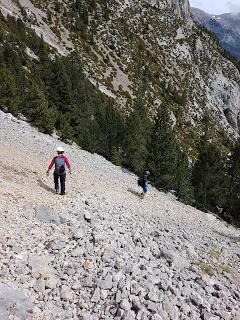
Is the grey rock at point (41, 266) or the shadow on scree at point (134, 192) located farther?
the shadow on scree at point (134, 192)

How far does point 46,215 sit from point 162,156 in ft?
95.5

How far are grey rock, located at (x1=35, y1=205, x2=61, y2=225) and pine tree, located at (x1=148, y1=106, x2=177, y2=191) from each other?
26.8 m

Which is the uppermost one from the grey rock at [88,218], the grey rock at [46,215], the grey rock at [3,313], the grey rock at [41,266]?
the grey rock at [88,218]

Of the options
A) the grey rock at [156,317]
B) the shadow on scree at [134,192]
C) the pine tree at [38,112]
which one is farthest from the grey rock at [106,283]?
the pine tree at [38,112]

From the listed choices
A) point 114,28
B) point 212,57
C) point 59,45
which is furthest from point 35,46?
point 212,57

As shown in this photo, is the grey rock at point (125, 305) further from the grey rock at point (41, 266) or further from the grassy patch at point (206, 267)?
the grassy patch at point (206, 267)

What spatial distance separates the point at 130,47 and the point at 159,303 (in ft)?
374

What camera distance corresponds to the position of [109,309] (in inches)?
401

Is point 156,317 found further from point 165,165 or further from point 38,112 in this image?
point 38,112

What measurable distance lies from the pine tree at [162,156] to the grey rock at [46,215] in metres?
26.8

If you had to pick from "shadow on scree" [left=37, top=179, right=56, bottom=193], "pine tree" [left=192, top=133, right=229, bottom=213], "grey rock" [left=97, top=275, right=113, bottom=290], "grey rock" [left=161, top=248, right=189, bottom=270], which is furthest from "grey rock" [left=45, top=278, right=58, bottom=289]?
"pine tree" [left=192, top=133, right=229, bottom=213]

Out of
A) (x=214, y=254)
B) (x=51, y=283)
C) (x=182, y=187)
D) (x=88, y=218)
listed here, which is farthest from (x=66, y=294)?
(x=182, y=187)

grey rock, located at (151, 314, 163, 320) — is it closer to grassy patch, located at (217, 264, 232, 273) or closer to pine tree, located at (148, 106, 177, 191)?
grassy patch, located at (217, 264, 232, 273)

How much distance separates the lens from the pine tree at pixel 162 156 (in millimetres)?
40938
